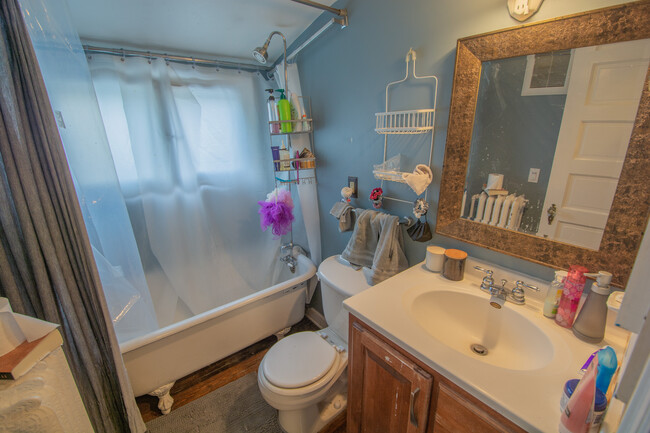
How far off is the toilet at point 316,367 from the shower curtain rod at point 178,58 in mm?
1571

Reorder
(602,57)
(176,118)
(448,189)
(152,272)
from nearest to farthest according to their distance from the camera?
(602,57) < (448,189) < (176,118) < (152,272)

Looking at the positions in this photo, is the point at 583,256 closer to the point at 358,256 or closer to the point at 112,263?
the point at 358,256

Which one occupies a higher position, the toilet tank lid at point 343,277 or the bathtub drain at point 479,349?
the toilet tank lid at point 343,277

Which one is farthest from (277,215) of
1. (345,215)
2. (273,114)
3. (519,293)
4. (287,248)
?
(519,293)

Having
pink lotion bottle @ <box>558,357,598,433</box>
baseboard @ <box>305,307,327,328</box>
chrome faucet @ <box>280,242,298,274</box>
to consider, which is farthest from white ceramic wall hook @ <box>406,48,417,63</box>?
baseboard @ <box>305,307,327,328</box>

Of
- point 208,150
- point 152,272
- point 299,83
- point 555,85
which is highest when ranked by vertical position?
point 299,83

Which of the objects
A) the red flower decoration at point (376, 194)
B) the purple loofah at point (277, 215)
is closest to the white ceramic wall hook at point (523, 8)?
the red flower decoration at point (376, 194)

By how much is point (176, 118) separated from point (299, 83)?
2.91 ft

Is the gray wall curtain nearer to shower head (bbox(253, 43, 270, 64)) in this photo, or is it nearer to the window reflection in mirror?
shower head (bbox(253, 43, 270, 64))

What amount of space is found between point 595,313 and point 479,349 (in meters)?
0.37

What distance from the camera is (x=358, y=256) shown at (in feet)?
4.92

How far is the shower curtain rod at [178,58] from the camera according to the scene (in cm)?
157

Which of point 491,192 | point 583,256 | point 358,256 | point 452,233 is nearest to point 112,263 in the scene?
point 358,256

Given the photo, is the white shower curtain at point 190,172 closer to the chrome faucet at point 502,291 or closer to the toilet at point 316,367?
the toilet at point 316,367
